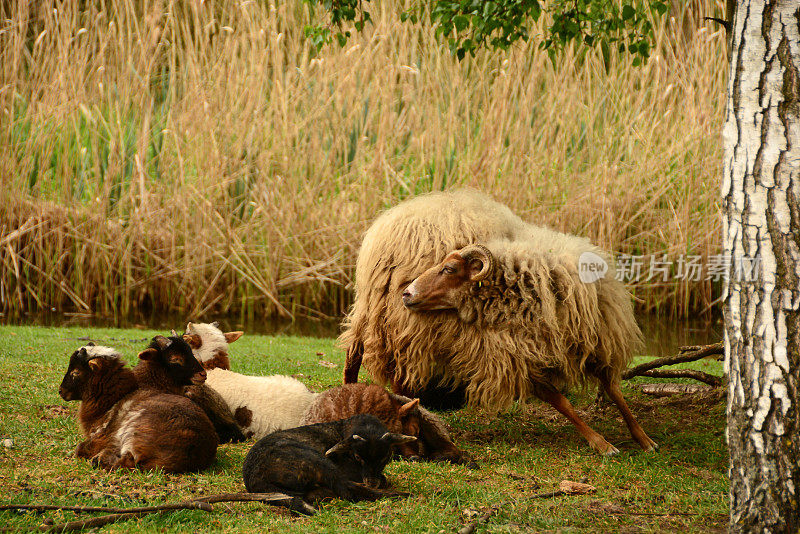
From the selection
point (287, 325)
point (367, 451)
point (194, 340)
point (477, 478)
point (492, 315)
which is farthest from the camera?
point (287, 325)

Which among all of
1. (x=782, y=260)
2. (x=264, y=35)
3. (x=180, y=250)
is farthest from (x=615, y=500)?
(x=264, y=35)

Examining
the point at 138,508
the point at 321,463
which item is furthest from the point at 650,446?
the point at 138,508

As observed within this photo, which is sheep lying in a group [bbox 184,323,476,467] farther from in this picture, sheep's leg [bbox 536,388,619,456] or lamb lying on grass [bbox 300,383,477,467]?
sheep's leg [bbox 536,388,619,456]

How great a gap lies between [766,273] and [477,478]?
2.07 meters

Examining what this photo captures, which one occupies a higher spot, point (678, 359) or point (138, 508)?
point (678, 359)

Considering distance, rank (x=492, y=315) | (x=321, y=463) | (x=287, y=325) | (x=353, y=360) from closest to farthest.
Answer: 1. (x=321, y=463)
2. (x=492, y=315)
3. (x=353, y=360)
4. (x=287, y=325)

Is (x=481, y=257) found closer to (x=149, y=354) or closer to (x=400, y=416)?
(x=400, y=416)

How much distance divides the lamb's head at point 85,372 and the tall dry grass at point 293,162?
6.24 metres

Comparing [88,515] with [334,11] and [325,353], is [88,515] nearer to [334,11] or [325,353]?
[334,11]

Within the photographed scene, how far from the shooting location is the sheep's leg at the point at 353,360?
606 centimetres

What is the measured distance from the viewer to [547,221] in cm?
1080

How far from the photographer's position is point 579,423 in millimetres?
5305

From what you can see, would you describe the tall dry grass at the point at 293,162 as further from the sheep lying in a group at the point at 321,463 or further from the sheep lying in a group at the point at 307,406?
the sheep lying in a group at the point at 321,463

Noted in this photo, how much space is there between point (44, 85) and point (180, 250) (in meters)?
3.09
